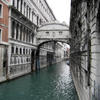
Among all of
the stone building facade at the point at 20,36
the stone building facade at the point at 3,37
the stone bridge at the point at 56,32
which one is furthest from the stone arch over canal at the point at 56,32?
the stone building facade at the point at 3,37

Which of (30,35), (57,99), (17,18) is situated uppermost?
(17,18)

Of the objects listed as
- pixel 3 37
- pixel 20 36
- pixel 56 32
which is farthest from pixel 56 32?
pixel 3 37

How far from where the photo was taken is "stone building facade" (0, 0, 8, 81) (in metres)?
12.6

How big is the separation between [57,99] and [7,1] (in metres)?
10.7

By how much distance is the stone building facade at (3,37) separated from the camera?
12633mm

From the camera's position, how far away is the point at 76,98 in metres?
8.93

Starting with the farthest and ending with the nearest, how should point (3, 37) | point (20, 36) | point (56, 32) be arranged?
point (56, 32) → point (20, 36) → point (3, 37)

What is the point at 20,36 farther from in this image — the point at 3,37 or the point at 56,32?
the point at 56,32

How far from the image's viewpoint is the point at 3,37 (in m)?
13.0

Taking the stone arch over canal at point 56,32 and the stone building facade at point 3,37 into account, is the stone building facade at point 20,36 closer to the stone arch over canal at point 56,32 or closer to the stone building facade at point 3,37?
the stone building facade at point 3,37

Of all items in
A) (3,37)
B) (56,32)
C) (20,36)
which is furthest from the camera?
(56,32)

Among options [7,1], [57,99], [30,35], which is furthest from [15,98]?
[30,35]

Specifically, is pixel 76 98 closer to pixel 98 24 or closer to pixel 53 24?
pixel 98 24

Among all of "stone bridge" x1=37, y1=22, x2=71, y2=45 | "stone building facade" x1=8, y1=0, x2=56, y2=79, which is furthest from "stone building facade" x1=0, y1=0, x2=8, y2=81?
"stone bridge" x1=37, y1=22, x2=71, y2=45
